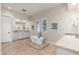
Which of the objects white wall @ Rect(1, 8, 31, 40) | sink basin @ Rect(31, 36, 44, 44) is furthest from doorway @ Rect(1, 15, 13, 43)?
sink basin @ Rect(31, 36, 44, 44)

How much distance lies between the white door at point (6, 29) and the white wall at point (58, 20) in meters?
0.63

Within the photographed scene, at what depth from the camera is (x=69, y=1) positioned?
149 centimetres

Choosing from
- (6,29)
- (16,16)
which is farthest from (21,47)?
(16,16)

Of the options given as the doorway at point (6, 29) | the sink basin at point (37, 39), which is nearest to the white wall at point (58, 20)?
the sink basin at point (37, 39)

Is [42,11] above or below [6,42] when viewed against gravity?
above

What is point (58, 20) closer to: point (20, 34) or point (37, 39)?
point (37, 39)

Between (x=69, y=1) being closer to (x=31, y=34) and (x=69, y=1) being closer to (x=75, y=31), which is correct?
(x=75, y=31)

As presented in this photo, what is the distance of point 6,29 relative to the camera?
7.20ft

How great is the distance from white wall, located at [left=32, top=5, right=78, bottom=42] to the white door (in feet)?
2.07

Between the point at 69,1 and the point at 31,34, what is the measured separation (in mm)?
1026

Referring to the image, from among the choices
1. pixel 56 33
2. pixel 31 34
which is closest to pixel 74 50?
pixel 56 33

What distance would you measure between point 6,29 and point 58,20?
50.3 inches

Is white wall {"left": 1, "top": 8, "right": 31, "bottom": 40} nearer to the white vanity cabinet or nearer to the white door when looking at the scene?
the white door

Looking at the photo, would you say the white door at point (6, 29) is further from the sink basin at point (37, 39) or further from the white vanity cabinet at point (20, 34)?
Result: the sink basin at point (37, 39)
